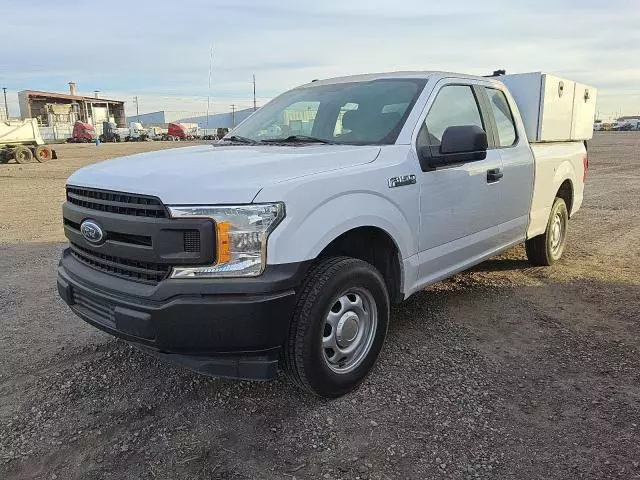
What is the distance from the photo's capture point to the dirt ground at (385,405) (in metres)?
2.63

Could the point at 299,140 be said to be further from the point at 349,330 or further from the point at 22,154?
the point at 22,154

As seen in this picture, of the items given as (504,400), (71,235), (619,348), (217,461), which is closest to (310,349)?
(217,461)

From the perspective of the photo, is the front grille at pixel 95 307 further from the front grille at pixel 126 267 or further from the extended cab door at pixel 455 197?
the extended cab door at pixel 455 197

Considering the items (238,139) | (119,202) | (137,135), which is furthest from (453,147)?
(137,135)

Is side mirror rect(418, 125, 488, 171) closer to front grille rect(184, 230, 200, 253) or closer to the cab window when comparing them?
the cab window

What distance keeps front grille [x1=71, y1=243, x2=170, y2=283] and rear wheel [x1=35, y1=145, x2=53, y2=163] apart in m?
25.1

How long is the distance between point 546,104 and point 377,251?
9.95 ft

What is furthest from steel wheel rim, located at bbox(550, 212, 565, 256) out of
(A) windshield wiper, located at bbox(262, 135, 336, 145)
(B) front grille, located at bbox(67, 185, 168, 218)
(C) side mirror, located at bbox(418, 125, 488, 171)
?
(B) front grille, located at bbox(67, 185, 168, 218)

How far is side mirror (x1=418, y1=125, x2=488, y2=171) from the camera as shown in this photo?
11.7 ft

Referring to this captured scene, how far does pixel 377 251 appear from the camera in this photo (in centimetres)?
357

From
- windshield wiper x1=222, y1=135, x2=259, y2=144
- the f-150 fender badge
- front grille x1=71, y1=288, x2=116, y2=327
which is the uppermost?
windshield wiper x1=222, y1=135, x2=259, y2=144

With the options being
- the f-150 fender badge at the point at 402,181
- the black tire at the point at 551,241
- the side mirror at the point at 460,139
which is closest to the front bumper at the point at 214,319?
the f-150 fender badge at the point at 402,181

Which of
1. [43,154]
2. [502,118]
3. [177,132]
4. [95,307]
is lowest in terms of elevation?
[177,132]

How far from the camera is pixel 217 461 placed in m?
2.67
